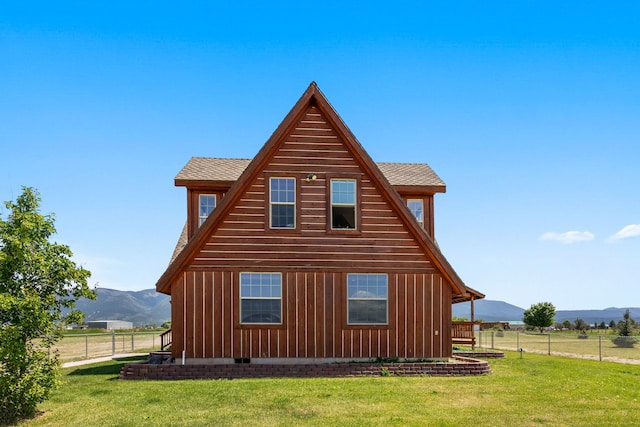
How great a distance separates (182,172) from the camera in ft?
75.6

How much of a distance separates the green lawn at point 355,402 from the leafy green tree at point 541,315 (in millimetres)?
43638

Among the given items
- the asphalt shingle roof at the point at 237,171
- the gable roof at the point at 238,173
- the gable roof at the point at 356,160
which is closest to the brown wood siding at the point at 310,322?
the gable roof at the point at 356,160

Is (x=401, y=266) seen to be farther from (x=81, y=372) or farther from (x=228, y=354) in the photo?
(x=81, y=372)

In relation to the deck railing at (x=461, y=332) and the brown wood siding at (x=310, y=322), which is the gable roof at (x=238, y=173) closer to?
the brown wood siding at (x=310, y=322)

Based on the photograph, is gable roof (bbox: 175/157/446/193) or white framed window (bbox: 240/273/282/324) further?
gable roof (bbox: 175/157/446/193)

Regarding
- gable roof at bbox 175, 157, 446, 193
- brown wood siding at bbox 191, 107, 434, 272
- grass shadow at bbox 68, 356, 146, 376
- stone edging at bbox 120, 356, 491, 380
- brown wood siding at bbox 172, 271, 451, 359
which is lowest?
grass shadow at bbox 68, 356, 146, 376

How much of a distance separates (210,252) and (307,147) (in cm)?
458

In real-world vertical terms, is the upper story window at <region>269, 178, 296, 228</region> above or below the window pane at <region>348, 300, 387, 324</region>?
above

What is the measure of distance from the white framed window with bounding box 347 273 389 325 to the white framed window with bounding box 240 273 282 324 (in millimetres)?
2281

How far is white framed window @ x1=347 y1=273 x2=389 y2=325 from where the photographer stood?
66.6 ft

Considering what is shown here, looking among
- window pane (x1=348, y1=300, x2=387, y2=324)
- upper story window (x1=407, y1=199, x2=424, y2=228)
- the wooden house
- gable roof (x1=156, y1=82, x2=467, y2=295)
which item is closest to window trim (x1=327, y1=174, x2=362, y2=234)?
the wooden house

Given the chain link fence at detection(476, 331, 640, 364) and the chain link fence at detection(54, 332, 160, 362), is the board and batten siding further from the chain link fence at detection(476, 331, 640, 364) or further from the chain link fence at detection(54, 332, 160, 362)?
the chain link fence at detection(476, 331, 640, 364)

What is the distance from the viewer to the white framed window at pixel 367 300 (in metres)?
20.3

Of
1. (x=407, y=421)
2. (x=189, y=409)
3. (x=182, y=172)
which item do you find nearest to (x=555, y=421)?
(x=407, y=421)
